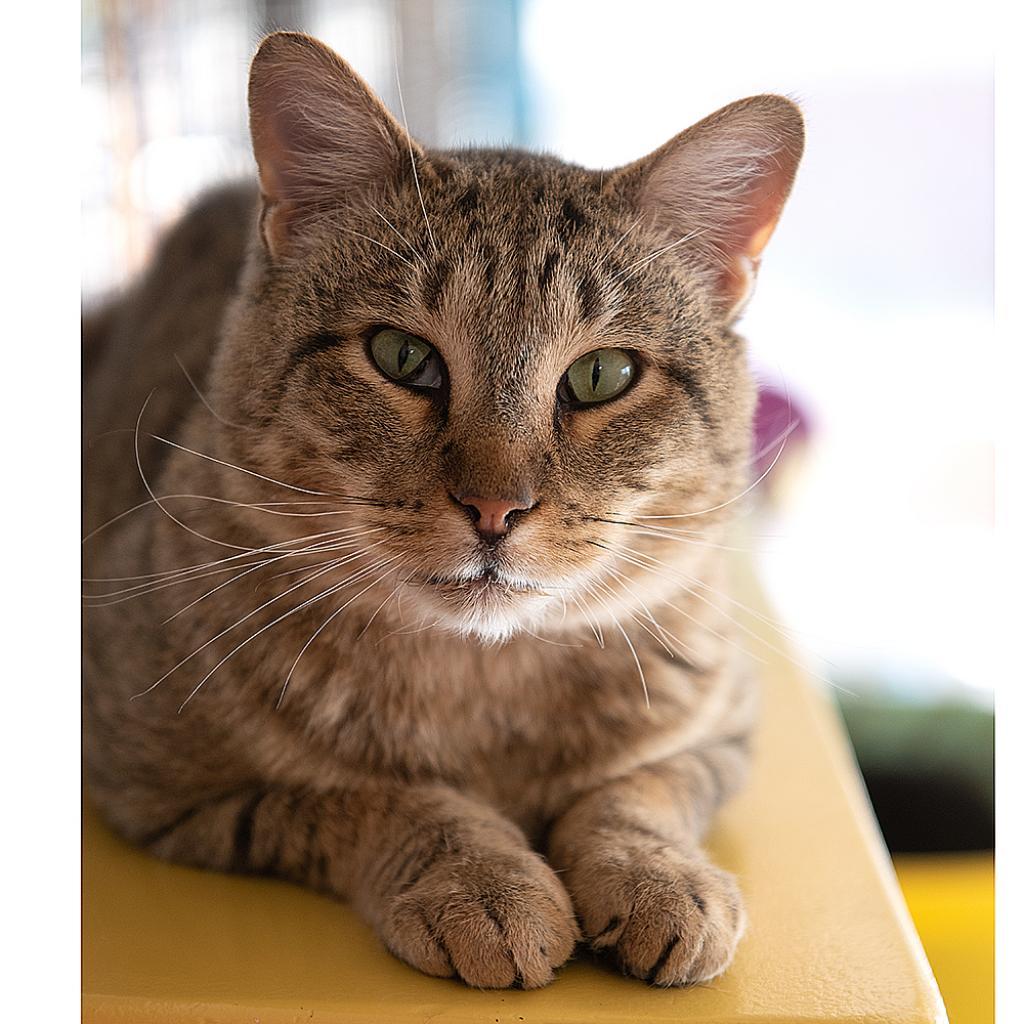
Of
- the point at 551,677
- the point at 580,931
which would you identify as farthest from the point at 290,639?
the point at 580,931

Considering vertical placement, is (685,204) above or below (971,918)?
above

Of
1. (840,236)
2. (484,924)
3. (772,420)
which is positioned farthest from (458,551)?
(840,236)

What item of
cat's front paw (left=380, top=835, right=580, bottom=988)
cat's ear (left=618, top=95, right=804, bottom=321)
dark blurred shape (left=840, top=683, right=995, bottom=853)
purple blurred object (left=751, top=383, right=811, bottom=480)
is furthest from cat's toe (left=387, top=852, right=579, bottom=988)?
dark blurred shape (left=840, top=683, right=995, bottom=853)

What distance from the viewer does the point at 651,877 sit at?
0.92 m

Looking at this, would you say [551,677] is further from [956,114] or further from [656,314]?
[956,114]

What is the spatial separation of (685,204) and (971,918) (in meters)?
1.34

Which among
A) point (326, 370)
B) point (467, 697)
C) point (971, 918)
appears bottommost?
point (971, 918)

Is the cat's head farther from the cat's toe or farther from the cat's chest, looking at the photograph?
the cat's toe

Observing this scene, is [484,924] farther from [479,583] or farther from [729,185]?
[729,185]

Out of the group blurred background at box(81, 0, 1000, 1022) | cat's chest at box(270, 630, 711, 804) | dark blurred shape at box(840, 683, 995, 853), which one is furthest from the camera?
dark blurred shape at box(840, 683, 995, 853)

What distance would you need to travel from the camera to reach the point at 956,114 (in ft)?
10.4

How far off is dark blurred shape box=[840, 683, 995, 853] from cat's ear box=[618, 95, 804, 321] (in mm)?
1523

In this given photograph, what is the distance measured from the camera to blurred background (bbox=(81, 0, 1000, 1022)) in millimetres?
2016

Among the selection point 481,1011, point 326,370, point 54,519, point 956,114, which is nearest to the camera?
point 54,519
